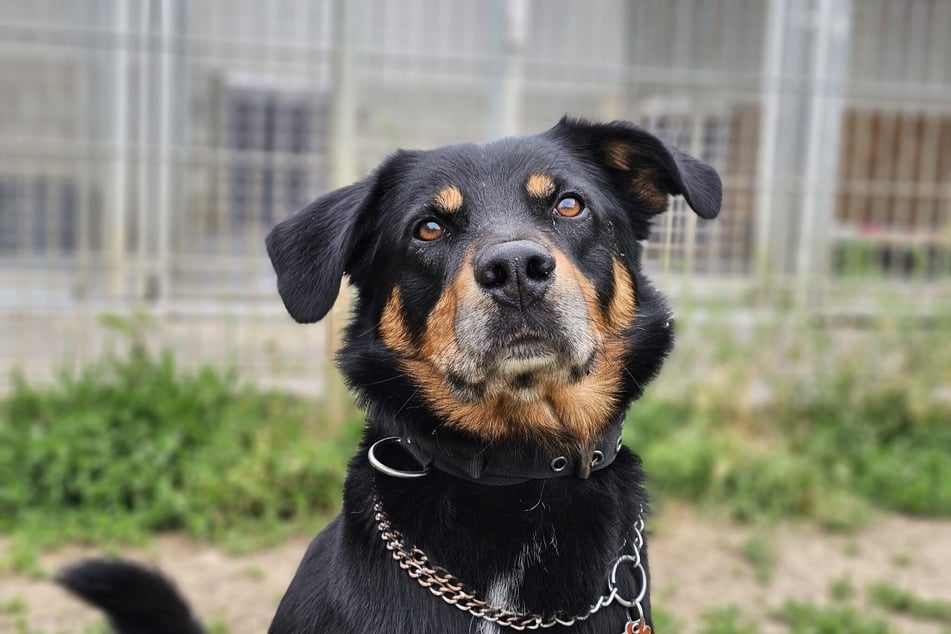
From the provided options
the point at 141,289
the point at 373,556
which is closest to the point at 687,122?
the point at 141,289

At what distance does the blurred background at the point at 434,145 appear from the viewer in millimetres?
5176

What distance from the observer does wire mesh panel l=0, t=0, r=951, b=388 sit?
536cm

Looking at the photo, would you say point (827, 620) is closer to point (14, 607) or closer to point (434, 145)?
point (14, 607)

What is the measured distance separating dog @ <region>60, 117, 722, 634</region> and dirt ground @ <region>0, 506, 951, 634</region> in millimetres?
1335

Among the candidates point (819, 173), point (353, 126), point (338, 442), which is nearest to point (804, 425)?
point (819, 173)

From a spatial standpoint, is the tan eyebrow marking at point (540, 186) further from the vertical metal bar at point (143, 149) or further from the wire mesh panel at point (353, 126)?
the vertical metal bar at point (143, 149)

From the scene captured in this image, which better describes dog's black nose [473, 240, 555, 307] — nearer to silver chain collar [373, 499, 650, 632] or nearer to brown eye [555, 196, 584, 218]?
brown eye [555, 196, 584, 218]

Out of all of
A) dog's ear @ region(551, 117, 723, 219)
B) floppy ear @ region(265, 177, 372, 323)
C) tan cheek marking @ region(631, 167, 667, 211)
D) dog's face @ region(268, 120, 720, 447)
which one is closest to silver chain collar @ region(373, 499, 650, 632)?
dog's face @ region(268, 120, 720, 447)

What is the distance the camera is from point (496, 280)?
2094 mm

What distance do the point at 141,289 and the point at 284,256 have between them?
3.30 meters

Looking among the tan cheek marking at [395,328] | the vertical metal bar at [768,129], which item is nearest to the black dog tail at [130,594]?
the tan cheek marking at [395,328]

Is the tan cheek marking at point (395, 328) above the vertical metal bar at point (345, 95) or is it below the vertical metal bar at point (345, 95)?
below

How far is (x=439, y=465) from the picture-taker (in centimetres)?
222

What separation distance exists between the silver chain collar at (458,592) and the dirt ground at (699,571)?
61.5 inches
